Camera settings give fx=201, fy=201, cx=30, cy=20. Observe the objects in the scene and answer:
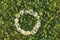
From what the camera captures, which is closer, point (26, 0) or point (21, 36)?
point (21, 36)

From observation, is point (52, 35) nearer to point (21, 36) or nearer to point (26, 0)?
point (21, 36)

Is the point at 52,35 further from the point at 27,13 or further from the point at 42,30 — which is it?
the point at 27,13

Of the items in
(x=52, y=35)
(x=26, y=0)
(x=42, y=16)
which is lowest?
(x=52, y=35)

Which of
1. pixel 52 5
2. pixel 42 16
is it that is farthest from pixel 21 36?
pixel 52 5

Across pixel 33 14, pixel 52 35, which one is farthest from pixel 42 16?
pixel 52 35

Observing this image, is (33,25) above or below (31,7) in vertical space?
below

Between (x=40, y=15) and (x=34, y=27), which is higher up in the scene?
(x=40, y=15)
